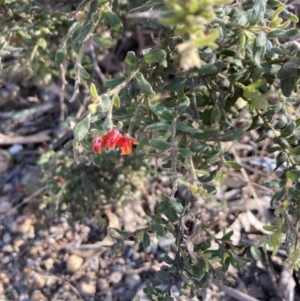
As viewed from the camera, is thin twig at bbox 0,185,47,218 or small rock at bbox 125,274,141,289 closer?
small rock at bbox 125,274,141,289

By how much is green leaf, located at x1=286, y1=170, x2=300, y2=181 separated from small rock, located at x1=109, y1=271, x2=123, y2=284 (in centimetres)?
114

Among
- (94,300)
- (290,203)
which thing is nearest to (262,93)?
(290,203)

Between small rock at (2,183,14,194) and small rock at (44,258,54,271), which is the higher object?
small rock at (2,183,14,194)

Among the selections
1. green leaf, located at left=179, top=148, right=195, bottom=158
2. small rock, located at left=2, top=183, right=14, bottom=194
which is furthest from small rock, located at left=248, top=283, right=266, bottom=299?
small rock, located at left=2, top=183, right=14, bottom=194

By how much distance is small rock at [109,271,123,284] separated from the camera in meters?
2.46

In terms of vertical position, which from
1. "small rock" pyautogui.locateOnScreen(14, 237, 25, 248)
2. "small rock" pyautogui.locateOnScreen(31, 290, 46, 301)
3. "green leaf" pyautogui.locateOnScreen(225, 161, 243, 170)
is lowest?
"small rock" pyautogui.locateOnScreen(31, 290, 46, 301)

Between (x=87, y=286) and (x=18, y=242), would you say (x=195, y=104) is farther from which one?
(x=18, y=242)

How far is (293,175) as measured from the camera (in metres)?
1.63

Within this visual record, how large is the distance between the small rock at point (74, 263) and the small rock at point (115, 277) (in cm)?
17

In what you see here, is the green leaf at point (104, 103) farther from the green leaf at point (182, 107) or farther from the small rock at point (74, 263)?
the small rock at point (74, 263)

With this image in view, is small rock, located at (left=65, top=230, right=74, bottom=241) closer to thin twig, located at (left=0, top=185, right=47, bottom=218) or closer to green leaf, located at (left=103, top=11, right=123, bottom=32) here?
thin twig, located at (left=0, top=185, right=47, bottom=218)

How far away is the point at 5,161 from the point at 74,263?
0.78m

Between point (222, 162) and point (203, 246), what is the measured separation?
30cm

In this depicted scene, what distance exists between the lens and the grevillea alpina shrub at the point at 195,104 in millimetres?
1517
